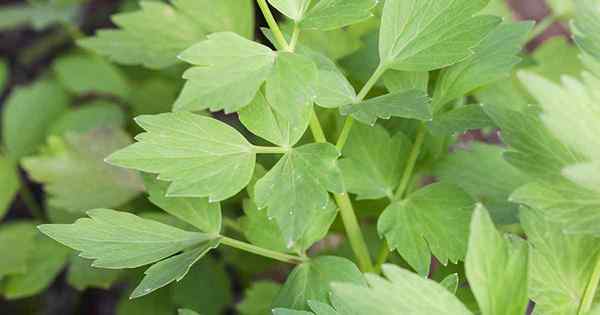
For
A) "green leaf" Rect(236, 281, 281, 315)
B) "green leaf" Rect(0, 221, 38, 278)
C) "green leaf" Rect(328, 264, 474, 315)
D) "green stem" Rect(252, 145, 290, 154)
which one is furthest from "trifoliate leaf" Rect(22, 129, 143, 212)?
"green leaf" Rect(328, 264, 474, 315)

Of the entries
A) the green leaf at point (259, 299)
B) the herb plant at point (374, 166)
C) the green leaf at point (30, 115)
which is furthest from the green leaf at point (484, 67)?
the green leaf at point (30, 115)

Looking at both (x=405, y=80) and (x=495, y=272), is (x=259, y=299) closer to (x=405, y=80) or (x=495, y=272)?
(x=405, y=80)

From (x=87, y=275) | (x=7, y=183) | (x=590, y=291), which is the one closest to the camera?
(x=590, y=291)

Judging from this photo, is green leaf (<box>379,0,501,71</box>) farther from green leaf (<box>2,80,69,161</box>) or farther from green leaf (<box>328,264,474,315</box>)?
green leaf (<box>2,80,69,161</box>)

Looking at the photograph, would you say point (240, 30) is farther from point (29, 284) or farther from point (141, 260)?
point (29, 284)

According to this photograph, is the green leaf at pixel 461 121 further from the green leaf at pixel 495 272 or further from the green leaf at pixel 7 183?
the green leaf at pixel 7 183

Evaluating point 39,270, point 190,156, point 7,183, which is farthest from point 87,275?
point 190,156

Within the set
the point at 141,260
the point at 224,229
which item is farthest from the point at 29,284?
the point at 141,260
